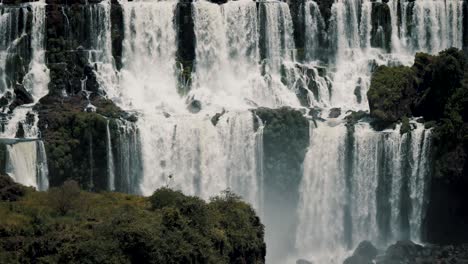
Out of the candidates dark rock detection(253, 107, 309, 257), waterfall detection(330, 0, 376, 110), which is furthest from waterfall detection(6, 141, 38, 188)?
waterfall detection(330, 0, 376, 110)

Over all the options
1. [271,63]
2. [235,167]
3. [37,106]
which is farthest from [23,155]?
[271,63]

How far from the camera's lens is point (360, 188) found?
338 ft

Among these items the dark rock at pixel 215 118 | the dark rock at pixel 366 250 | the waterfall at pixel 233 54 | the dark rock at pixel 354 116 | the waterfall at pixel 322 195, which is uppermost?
the waterfall at pixel 233 54

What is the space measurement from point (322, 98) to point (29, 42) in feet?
67.0

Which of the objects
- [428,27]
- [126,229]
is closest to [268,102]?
[428,27]

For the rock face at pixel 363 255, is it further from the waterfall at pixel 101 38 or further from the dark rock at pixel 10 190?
the dark rock at pixel 10 190

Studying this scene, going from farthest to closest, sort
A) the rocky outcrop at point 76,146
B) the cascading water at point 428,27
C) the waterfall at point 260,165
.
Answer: the cascading water at point 428,27
the waterfall at point 260,165
the rocky outcrop at point 76,146

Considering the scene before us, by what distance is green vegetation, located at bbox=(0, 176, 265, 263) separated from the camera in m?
73.2

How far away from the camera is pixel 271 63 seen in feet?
364

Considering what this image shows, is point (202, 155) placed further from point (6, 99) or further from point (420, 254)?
point (420, 254)

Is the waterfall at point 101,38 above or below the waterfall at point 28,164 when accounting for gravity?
above

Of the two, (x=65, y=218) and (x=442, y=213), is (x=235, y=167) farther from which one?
(x=65, y=218)

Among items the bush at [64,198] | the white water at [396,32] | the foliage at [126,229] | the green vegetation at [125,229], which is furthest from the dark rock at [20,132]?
the white water at [396,32]

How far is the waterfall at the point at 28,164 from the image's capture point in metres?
93.1
